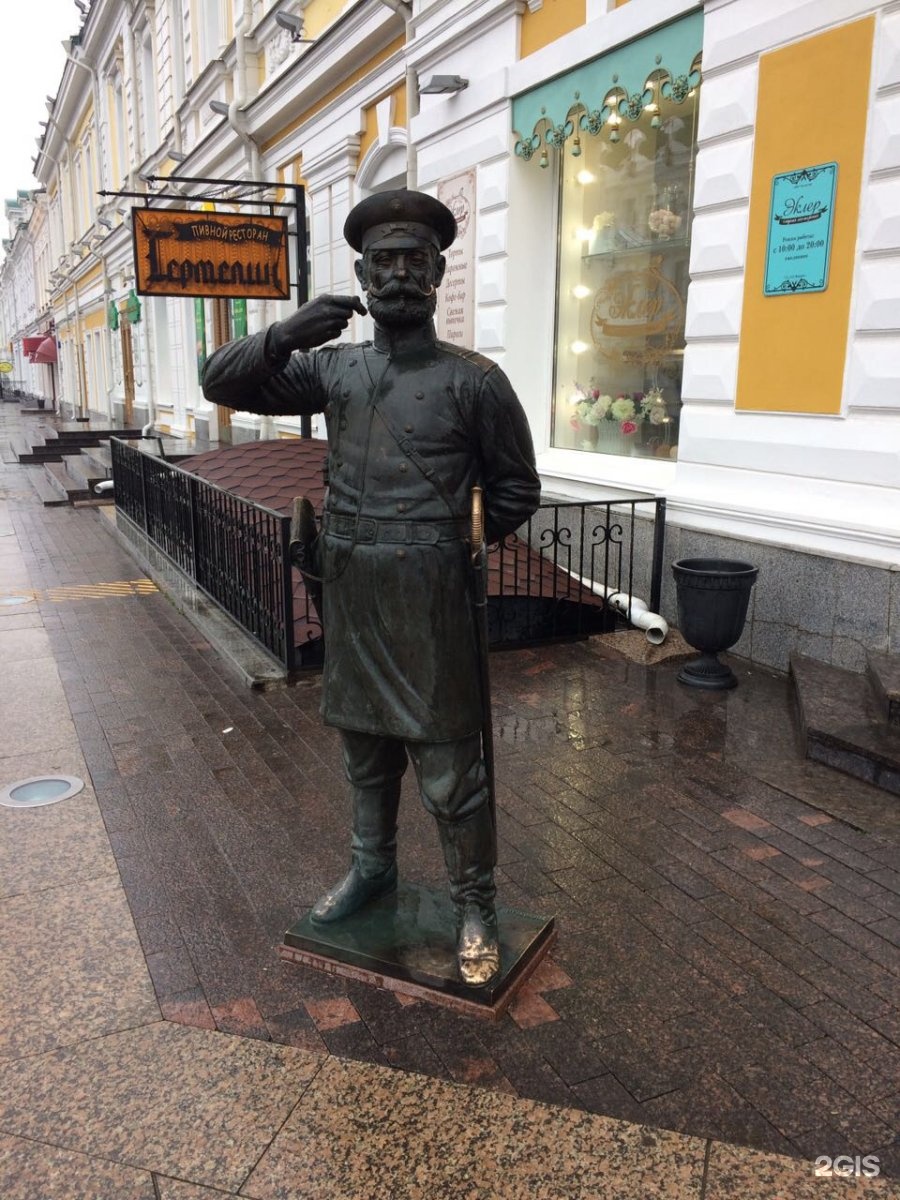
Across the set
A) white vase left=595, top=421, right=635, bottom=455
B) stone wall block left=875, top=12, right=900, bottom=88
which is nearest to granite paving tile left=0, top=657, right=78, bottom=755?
white vase left=595, top=421, right=635, bottom=455

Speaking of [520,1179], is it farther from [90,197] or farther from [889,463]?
[90,197]

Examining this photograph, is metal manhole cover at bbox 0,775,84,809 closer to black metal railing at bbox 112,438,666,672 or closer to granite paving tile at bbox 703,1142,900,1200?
black metal railing at bbox 112,438,666,672

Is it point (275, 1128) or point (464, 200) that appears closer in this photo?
point (275, 1128)

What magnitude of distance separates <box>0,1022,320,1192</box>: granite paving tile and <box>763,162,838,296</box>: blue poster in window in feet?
16.0

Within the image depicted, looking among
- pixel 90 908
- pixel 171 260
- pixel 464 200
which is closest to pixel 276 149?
pixel 171 260

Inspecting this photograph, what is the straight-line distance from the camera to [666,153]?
7.20 meters

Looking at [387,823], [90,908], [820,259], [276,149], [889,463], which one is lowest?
[90,908]

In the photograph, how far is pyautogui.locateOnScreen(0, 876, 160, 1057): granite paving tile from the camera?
2.64 meters

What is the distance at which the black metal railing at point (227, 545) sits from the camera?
19.6 feet

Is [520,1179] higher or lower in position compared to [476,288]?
lower

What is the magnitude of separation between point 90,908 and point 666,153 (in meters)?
6.59

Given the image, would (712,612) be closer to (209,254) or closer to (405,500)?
(405,500)

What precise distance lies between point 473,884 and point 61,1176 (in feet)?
4.12

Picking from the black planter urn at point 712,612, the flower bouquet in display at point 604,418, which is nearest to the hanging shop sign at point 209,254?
the flower bouquet in display at point 604,418
